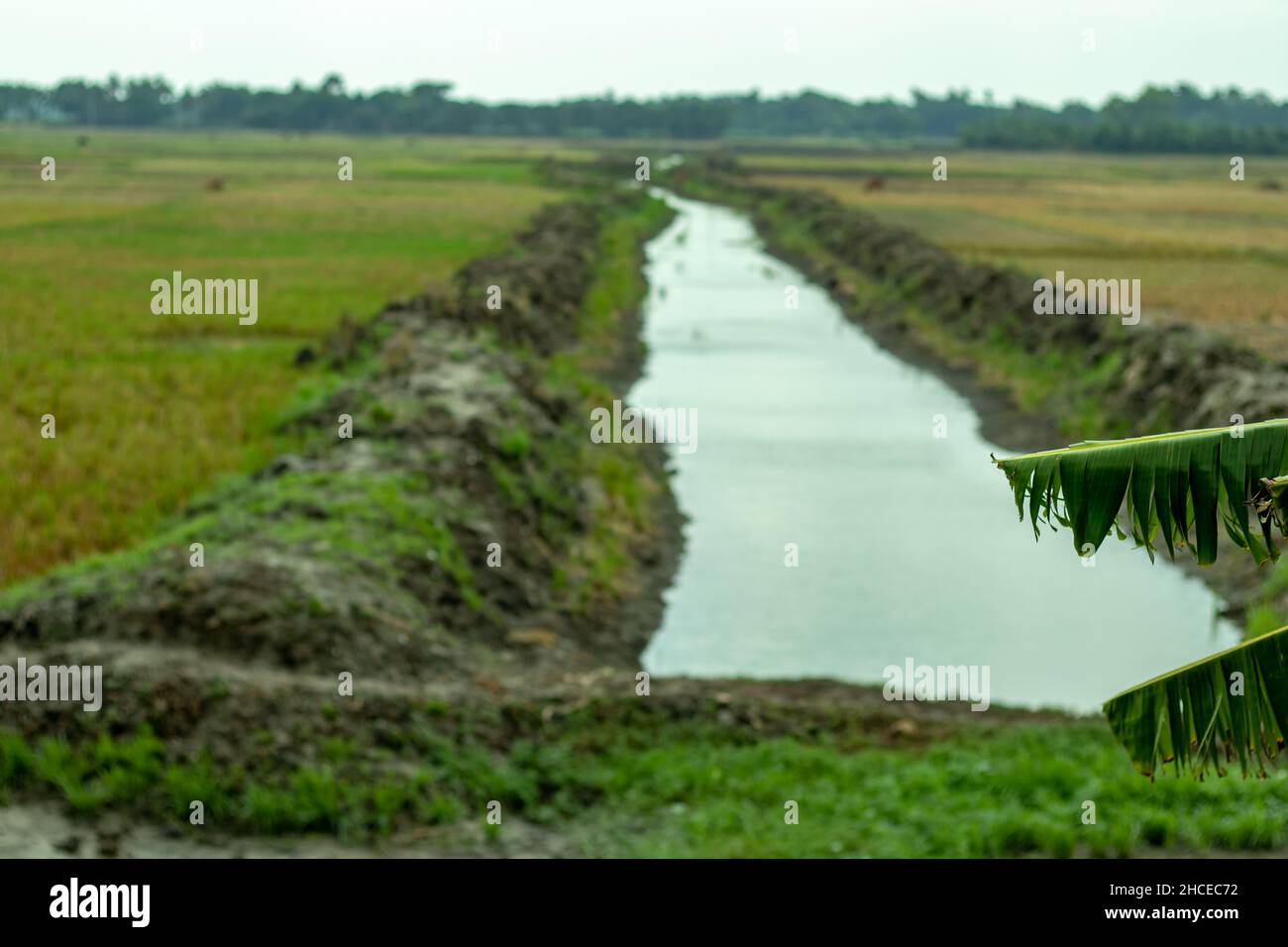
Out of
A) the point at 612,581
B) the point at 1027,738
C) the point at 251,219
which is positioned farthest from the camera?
the point at 251,219

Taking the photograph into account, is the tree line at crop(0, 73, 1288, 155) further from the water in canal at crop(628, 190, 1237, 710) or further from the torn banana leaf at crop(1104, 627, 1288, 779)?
the torn banana leaf at crop(1104, 627, 1288, 779)

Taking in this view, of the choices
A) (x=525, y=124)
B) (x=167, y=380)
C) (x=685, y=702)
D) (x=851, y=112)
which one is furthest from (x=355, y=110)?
(x=685, y=702)

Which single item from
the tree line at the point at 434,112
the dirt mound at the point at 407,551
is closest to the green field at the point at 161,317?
the dirt mound at the point at 407,551

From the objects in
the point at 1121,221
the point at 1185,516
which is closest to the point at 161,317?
the point at 1185,516

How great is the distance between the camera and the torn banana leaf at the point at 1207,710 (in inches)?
133

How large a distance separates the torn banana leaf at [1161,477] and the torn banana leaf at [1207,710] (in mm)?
278

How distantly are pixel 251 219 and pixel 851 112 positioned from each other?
16441 cm

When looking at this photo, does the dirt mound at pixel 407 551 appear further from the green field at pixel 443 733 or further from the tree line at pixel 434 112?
the tree line at pixel 434 112

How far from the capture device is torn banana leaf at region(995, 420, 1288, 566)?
327 cm

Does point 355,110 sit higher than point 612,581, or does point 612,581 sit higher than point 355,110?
point 355,110

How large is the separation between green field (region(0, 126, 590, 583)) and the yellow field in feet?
48.7

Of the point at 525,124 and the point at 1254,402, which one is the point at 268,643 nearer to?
the point at 1254,402

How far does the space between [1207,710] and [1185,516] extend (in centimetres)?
48

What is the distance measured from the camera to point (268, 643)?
830 cm
